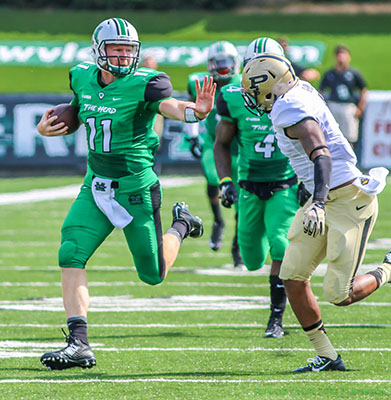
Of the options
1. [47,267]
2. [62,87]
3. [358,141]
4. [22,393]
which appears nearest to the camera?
[22,393]

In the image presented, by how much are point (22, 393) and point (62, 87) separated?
19.8 metres

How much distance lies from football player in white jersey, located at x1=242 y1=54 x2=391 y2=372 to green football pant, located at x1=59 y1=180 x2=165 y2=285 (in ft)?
2.84

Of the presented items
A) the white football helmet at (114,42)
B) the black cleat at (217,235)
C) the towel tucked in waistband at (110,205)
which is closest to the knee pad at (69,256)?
the towel tucked in waistband at (110,205)

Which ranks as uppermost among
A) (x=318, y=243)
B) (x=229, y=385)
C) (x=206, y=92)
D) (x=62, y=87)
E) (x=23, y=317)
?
(x=206, y=92)

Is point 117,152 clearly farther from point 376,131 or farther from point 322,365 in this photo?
point 376,131

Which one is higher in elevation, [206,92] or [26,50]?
[206,92]

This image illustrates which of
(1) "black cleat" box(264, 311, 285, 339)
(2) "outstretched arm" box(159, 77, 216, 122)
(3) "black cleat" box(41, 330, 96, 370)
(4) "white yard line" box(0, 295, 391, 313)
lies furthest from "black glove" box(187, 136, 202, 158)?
(3) "black cleat" box(41, 330, 96, 370)

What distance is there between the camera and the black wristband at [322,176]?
4.40 m

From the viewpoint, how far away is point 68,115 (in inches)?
212

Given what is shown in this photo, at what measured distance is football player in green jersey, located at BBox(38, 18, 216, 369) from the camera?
505 cm

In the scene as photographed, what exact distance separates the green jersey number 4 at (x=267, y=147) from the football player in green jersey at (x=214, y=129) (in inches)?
42.3

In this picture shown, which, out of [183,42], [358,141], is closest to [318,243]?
[358,141]

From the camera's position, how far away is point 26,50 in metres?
25.3

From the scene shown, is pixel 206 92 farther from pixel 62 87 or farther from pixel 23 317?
pixel 62 87
